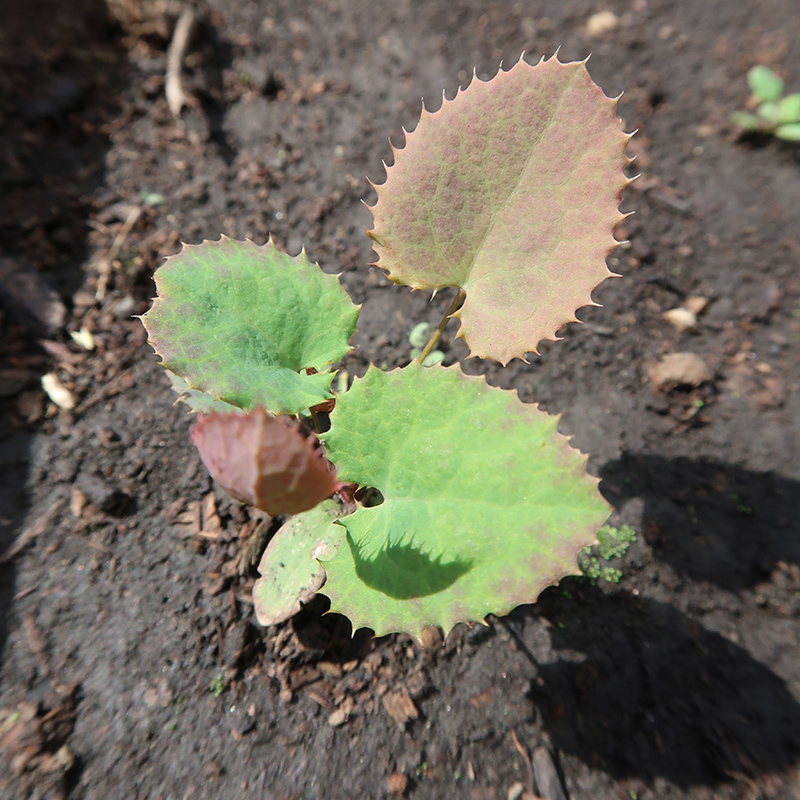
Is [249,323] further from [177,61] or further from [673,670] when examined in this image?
[177,61]

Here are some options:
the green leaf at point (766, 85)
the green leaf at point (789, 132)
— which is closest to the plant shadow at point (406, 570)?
the green leaf at point (789, 132)

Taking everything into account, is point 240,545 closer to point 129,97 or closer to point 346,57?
point 129,97

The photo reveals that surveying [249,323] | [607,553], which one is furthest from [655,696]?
[249,323]

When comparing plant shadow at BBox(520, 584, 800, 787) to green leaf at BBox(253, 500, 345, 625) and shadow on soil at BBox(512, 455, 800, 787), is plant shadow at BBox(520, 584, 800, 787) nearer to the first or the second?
shadow on soil at BBox(512, 455, 800, 787)

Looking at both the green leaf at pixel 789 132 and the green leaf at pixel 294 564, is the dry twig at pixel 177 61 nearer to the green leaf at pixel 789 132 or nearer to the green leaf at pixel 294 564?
the green leaf at pixel 294 564

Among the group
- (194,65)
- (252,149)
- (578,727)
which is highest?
(194,65)

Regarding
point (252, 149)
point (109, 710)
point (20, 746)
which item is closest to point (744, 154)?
point (252, 149)

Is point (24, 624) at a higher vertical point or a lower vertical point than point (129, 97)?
lower
